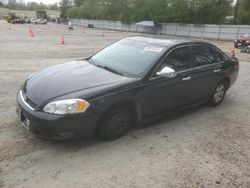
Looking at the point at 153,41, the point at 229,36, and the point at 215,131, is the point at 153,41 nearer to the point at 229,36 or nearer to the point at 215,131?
the point at 215,131

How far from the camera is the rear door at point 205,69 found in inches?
186

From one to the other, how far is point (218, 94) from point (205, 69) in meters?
0.95

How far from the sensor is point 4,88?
19.9ft

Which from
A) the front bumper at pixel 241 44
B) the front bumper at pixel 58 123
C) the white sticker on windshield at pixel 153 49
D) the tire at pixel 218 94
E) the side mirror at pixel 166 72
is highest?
the white sticker on windshield at pixel 153 49

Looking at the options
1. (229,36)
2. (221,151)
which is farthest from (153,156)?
(229,36)

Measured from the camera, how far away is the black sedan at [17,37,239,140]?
3.23m

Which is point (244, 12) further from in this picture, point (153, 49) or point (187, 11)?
point (153, 49)

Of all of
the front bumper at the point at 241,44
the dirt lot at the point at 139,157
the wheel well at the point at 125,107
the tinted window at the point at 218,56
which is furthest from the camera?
the front bumper at the point at 241,44

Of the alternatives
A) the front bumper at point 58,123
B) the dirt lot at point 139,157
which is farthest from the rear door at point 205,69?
the front bumper at point 58,123

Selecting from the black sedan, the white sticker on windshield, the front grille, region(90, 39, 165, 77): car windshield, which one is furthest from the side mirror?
the front grille

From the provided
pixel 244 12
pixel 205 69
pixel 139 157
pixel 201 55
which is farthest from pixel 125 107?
pixel 244 12

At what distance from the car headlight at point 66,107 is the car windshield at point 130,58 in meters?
1.01

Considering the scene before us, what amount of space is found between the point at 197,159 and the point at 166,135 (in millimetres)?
730

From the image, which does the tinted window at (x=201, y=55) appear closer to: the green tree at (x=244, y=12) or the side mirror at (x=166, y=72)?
the side mirror at (x=166, y=72)
